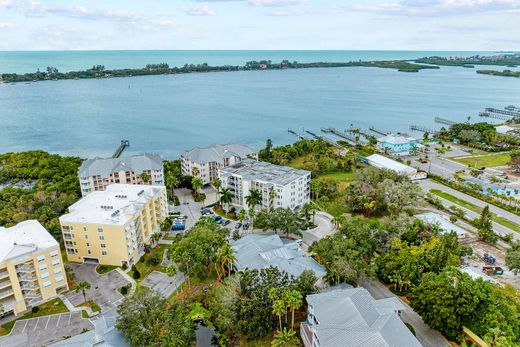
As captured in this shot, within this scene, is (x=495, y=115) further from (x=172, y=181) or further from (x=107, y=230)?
(x=107, y=230)

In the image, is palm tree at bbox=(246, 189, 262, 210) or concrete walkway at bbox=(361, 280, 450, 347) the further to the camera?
palm tree at bbox=(246, 189, 262, 210)

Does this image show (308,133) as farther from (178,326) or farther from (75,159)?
(178,326)

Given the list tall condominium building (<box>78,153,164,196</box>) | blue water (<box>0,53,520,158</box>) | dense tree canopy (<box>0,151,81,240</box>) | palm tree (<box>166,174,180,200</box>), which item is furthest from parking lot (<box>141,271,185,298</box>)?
blue water (<box>0,53,520,158</box>)

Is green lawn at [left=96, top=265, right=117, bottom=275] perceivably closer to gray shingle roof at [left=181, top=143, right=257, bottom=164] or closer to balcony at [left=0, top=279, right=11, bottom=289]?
balcony at [left=0, top=279, right=11, bottom=289]

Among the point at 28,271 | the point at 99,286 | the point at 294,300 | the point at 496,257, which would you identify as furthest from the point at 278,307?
the point at 496,257

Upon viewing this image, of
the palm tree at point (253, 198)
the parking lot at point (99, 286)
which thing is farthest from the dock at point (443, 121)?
the parking lot at point (99, 286)

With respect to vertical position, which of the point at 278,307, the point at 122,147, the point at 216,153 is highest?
the point at 216,153
